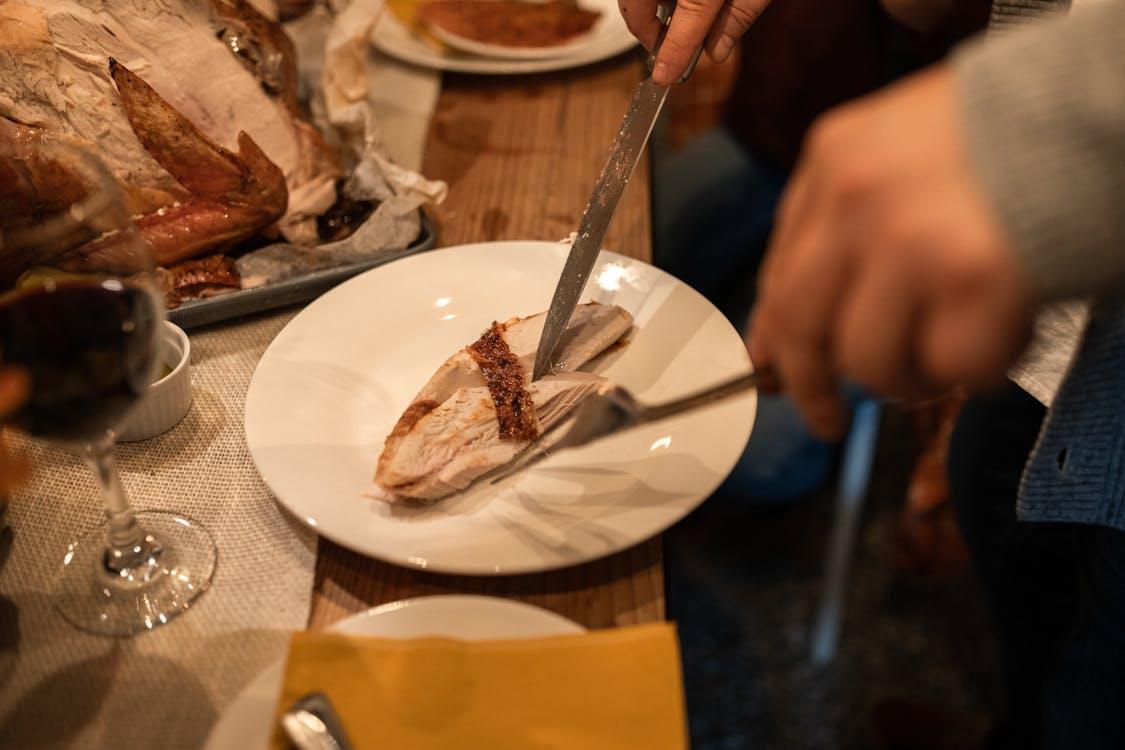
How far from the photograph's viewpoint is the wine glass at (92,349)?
0.65 meters

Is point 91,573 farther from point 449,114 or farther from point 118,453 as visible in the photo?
point 449,114

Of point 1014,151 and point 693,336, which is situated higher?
point 1014,151

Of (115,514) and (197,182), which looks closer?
(115,514)

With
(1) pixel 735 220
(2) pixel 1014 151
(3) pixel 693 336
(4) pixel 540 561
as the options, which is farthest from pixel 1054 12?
(1) pixel 735 220

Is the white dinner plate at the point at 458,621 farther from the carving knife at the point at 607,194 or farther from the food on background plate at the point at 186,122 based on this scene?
the food on background plate at the point at 186,122

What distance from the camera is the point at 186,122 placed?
112 centimetres

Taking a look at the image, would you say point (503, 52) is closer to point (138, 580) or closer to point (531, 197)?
point (531, 197)

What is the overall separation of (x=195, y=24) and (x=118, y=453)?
0.60 meters

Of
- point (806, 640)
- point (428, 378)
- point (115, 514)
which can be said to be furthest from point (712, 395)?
point (806, 640)

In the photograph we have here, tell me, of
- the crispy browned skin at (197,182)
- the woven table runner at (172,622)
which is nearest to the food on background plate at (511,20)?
the crispy browned skin at (197,182)

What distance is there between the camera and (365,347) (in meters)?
1.06

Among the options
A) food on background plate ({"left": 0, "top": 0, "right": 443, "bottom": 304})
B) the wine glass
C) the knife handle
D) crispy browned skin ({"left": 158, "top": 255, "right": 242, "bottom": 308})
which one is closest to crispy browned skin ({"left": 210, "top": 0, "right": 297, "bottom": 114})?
food on background plate ({"left": 0, "top": 0, "right": 443, "bottom": 304})

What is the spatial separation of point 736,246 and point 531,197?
864 mm

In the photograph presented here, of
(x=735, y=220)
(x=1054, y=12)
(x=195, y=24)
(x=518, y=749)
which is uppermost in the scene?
(x=1054, y=12)
